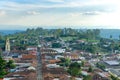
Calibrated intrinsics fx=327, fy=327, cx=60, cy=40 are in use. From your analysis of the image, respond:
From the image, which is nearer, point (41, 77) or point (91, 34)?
point (41, 77)

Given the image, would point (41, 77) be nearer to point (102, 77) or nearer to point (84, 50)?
point (102, 77)

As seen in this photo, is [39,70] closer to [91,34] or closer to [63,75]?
[63,75]

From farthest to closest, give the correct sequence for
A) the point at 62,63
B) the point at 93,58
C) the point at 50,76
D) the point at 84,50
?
the point at 84,50, the point at 93,58, the point at 62,63, the point at 50,76

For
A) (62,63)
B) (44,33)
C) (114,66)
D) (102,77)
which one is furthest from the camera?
(44,33)

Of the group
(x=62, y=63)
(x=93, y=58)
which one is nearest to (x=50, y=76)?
(x=62, y=63)

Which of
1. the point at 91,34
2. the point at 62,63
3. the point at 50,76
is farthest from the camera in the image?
the point at 91,34

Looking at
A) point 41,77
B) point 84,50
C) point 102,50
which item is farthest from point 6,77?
point 102,50

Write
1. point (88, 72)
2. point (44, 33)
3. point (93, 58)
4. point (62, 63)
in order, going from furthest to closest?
1. point (44, 33)
2. point (93, 58)
3. point (62, 63)
4. point (88, 72)

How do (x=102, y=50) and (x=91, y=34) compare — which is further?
(x=91, y=34)
